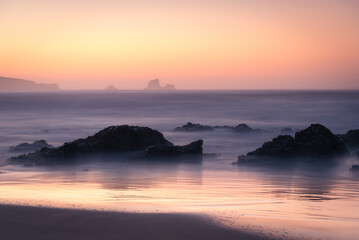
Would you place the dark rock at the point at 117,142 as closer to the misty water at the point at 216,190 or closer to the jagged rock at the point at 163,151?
the misty water at the point at 216,190

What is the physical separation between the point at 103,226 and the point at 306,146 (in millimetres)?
10944

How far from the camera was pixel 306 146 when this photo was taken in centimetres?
1612

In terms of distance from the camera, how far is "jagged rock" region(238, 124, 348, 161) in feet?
51.4

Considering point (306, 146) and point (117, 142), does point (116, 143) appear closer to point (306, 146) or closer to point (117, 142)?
point (117, 142)

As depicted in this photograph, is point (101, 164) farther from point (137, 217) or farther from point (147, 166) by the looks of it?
point (137, 217)

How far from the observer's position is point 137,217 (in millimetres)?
6895

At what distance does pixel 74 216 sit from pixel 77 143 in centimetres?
997

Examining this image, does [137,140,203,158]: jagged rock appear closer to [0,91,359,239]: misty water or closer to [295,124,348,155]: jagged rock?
[0,91,359,239]: misty water

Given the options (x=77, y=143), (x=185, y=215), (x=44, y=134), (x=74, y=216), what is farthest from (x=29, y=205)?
(x=44, y=134)

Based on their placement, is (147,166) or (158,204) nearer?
(158,204)

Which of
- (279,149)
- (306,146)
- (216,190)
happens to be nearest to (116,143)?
(279,149)

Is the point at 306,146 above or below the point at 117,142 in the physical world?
below

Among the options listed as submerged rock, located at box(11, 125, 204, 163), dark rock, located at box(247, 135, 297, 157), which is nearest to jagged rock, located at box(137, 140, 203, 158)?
submerged rock, located at box(11, 125, 204, 163)

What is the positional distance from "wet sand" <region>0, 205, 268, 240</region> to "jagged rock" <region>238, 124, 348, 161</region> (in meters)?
8.97
